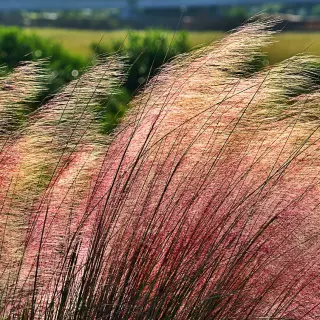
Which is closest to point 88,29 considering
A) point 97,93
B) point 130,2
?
point 97,93

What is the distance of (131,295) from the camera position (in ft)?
7.76

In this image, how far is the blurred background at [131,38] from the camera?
5.64 meters

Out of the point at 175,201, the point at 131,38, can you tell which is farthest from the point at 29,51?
the point at 175,201

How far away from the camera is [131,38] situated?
27.7ft

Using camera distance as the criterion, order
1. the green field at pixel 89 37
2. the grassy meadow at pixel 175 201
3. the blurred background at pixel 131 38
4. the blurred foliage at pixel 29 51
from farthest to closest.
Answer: the green field at pixel 89 37 < the blurred foliage at pixel 29 51 < the blurred background at pixel 131 38 < the grassy meadow at pixel 175 201

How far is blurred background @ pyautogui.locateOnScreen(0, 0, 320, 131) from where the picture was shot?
222 inches

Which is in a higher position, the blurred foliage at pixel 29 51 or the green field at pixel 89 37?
the blurred foliage at pixel 29 51

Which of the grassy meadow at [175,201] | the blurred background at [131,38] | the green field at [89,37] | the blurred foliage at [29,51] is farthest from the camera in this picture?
the green field at [89,37]

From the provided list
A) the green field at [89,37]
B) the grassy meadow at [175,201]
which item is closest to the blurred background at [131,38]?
the green field at [89,37]

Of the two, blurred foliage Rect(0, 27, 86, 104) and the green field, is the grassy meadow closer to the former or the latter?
blurred foliage Rect(0, 27, 86, 104)

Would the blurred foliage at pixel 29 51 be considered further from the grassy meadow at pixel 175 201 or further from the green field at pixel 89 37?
the grassy meadow at pixel 175 201

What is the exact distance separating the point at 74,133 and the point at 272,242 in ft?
2.68

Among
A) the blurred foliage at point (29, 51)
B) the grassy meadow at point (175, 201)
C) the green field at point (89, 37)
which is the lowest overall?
the green field at point (89, 37)

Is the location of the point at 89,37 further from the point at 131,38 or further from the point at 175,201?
the point at 175,201
